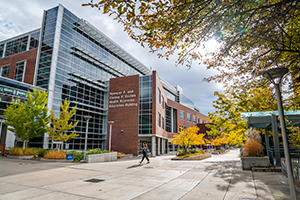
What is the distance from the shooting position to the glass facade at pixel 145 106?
32344 mm

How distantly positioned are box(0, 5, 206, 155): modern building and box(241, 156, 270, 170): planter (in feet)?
68.8

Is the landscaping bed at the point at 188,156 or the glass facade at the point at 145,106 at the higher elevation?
the glass facade at the point at 145,106

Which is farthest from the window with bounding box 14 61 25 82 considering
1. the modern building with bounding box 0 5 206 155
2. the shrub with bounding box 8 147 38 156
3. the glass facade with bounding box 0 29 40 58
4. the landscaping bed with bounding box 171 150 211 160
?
the landscaping bed with bounding box 171 150 211 160

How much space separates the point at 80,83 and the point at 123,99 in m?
7.86

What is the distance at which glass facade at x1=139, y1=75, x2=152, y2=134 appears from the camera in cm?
3234

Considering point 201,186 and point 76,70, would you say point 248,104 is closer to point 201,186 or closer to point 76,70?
point 201,186

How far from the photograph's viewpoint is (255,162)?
1107 centimetres

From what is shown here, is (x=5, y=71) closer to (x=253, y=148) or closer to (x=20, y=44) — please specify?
(x=20, y=44)

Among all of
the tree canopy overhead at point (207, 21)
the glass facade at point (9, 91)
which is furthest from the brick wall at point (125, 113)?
the tree canopy overhead at point (207, 21)

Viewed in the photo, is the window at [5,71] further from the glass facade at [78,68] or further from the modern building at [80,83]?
the glass facade at [78,68]

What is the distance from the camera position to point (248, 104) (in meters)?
20.2

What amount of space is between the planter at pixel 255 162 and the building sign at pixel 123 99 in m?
23.5

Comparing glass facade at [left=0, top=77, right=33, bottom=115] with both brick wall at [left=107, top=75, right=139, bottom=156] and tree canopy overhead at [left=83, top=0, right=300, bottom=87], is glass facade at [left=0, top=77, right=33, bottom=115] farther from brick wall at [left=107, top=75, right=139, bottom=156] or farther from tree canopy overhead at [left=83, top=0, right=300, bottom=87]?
tree canopy overhead at [left=83, top=0, right=300, bottom=87]

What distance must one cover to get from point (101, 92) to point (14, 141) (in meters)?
16.7
